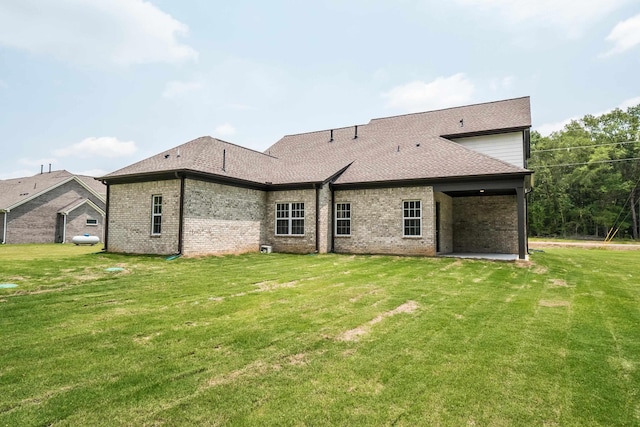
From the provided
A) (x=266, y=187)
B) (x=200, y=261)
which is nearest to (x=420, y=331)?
(x=200, y=261)

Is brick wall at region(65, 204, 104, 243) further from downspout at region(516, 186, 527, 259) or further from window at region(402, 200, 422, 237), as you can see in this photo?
downspout at region(516, 186, 527, 259)

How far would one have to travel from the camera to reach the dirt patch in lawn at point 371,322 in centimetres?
442

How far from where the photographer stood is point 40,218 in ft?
86.4

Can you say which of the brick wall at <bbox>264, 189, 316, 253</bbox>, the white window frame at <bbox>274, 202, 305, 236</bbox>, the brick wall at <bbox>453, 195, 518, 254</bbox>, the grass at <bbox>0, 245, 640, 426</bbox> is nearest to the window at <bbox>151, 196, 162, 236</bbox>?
the brick wall at <bbox>264, 189, 316, 253</bbox>

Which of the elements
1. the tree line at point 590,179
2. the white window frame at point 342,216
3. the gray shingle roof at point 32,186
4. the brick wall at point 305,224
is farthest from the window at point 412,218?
the tree line at point 590,179

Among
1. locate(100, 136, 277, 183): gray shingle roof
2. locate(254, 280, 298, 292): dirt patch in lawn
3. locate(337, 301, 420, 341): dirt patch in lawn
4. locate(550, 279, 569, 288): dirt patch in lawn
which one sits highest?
locate(100, 136, 277, 183): gray shingle roof

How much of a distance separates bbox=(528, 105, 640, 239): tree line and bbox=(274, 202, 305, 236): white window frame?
38.3 metres

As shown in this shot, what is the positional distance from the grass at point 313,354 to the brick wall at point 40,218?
76.6ft

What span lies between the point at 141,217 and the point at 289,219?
6.34 meters

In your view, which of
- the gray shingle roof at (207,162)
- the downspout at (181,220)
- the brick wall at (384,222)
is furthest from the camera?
the brick wall at (384,222)

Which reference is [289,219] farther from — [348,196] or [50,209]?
[50,209]

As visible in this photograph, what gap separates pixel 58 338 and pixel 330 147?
1758 centimetres

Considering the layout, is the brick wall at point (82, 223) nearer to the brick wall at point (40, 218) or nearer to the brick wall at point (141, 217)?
the brick wall at point (40, 218)

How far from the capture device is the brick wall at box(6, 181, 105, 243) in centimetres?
2530
